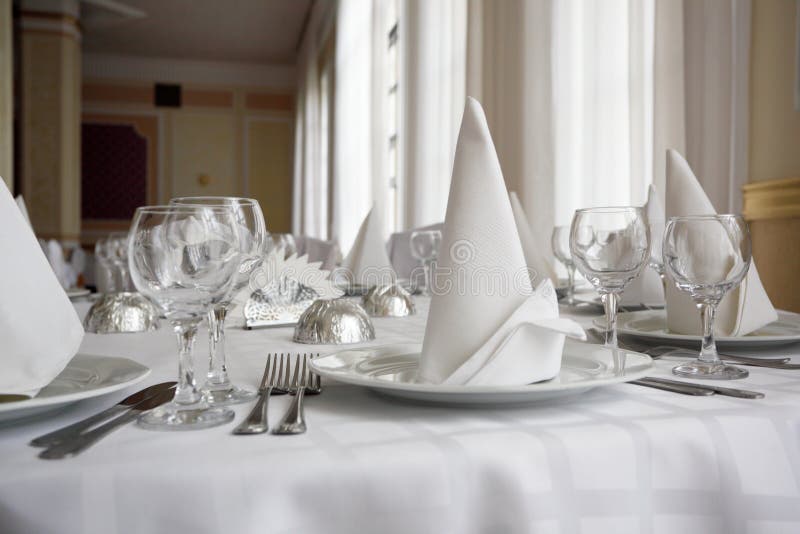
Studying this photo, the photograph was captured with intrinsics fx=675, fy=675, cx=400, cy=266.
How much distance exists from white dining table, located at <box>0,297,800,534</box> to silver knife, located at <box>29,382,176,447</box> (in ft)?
0.04

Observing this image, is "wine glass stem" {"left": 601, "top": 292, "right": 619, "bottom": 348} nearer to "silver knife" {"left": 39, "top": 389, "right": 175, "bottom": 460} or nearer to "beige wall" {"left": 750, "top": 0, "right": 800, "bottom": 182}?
"silver knife" {"left": 39, "top": 389, "right": 175, "bottom": 460}

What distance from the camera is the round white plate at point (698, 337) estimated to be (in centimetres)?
82

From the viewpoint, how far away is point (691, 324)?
2.93ft

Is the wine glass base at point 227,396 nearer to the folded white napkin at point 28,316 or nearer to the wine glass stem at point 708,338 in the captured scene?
the folded white napkin at point 28,316

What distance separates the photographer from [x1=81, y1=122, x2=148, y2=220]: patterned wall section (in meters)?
9.57

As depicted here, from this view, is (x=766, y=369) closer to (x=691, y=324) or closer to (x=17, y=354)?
(x=691, y=324)

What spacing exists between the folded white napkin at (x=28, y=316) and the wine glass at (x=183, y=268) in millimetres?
111

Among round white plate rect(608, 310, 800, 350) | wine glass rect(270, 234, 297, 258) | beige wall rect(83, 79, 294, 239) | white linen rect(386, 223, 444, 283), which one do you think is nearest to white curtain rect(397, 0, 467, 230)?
white linen rect(386, 223, 444, 283)

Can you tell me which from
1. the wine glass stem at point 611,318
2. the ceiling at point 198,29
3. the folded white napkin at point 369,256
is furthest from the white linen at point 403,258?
the ceiling at point 198,29

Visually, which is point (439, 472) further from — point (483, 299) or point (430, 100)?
point (430, 100)

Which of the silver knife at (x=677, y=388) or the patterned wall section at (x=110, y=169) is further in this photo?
the patterned wall section at (x=110, y=169)

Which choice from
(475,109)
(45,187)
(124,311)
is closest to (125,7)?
(45,187)

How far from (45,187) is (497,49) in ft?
19.8

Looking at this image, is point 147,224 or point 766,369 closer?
point 147,224
